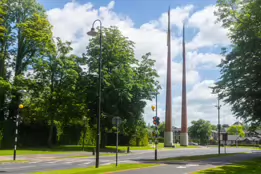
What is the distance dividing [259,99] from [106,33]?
27572 mm

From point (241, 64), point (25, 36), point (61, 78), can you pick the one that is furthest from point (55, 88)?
point (241, 64)

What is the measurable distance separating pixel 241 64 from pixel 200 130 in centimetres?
12024

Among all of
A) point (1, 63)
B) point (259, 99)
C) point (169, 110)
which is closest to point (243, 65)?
point (259, 99)

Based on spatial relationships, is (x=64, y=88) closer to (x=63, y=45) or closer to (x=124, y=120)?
(x=63, y=45)

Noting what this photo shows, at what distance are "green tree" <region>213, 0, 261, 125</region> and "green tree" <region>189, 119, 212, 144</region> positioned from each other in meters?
114

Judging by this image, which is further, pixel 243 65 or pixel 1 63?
pixel 1 63

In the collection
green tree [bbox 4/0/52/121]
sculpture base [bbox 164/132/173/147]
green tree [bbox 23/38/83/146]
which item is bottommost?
sculpture base [bbox 164/132/173/147]

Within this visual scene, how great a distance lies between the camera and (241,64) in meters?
25.8

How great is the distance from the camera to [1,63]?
48.1m

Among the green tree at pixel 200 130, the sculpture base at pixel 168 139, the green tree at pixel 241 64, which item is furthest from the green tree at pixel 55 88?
the green tree at pixel 200 130

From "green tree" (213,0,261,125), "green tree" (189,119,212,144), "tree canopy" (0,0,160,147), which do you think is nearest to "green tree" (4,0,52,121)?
"tree canopy" (0,0,160,147)

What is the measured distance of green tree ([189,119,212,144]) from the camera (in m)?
142

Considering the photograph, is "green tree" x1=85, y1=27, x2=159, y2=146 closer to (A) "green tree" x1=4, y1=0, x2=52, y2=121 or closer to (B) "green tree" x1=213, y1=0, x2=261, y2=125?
(A) "green tree" x1=4, y1=0, x2=52, y2=121

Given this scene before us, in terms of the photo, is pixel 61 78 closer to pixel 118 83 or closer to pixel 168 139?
pixel 118 83
